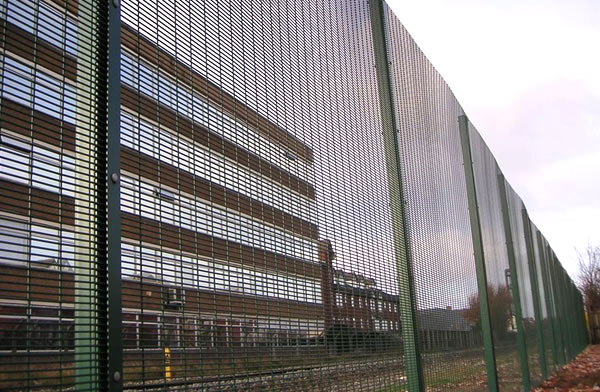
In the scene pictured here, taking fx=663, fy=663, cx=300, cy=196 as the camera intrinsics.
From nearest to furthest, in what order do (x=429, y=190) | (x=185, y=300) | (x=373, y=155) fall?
(x=185, y=300), (x=373, y=155), (x=429, y=190)

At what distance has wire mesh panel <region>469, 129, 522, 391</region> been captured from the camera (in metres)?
6.85

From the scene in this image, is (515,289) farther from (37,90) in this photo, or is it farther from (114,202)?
(37,90)

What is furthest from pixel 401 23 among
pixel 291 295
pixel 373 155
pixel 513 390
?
pixel 513 390

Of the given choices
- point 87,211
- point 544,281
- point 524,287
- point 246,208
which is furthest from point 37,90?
point 544,281

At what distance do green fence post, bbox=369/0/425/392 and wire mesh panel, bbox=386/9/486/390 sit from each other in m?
0.12

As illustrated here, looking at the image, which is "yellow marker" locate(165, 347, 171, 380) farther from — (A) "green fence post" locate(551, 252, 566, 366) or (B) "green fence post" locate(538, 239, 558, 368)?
(A) "green fence post" locate(551, 252, 566, 366)

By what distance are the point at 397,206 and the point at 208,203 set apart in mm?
2184

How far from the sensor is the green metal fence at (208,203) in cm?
159

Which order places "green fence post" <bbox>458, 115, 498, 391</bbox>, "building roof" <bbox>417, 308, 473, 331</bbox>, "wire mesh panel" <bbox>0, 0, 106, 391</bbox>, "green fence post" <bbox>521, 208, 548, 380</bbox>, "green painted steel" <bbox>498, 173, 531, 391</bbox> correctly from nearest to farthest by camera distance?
1. "wire mesh panel" <bbox>0, 0, 106, 391</bbox>
2. "building roof" <bbox>417, 308, 473, 331</bbox>
3. "green fence post" <bbox>458, 115, 498, 391</bbox>
4. "green painted steel" <bbox>498, 173, 531, 391</bbox>
5. "green fence post" <bbox>521, 208, 548, 380</bbox>

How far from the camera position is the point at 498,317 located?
709 centimetres

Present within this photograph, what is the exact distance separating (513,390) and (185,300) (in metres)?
6.03

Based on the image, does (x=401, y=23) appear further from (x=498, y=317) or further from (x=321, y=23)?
(x=498, y=317)

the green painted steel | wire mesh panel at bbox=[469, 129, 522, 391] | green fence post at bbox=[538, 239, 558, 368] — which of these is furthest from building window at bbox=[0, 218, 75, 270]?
green fence post at bbox=[538, 239, 558, 368]

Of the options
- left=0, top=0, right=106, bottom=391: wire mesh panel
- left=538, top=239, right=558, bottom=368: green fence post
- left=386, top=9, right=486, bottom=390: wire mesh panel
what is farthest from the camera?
left=538, top=239, right=558, bottom=368: green fence post
